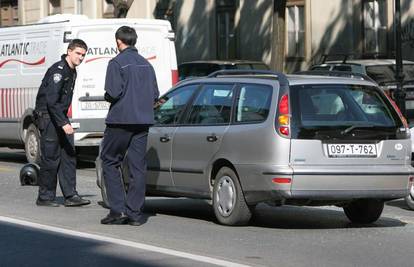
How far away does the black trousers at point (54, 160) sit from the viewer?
11.3 meters

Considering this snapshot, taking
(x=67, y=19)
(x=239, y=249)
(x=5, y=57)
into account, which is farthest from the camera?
(x=5, y=57)

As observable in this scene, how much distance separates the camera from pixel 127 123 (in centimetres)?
966

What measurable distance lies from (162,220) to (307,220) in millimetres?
1589

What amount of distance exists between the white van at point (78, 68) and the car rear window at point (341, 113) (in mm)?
7621

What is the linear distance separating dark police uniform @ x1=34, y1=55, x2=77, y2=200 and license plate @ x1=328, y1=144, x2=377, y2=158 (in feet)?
10.8

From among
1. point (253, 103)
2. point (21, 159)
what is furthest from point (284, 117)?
point (21, 159)

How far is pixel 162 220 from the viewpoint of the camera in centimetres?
1041

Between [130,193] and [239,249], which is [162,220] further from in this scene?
[239,249]

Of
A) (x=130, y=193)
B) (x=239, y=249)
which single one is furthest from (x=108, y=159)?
(x=239, y=249)

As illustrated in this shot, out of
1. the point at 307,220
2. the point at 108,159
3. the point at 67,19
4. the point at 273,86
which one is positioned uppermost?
the point at 67,19

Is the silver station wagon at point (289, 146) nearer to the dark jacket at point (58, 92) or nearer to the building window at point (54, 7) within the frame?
the dark jacket at point (58, 92)

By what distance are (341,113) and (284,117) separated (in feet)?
2.18

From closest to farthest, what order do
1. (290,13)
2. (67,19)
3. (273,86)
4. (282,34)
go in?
(273,86)
(67,19)
(282,34)
(290,13)

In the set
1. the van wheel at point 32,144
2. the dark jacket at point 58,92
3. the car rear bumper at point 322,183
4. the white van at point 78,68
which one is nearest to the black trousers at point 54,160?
the dark jacket at point 58,92
